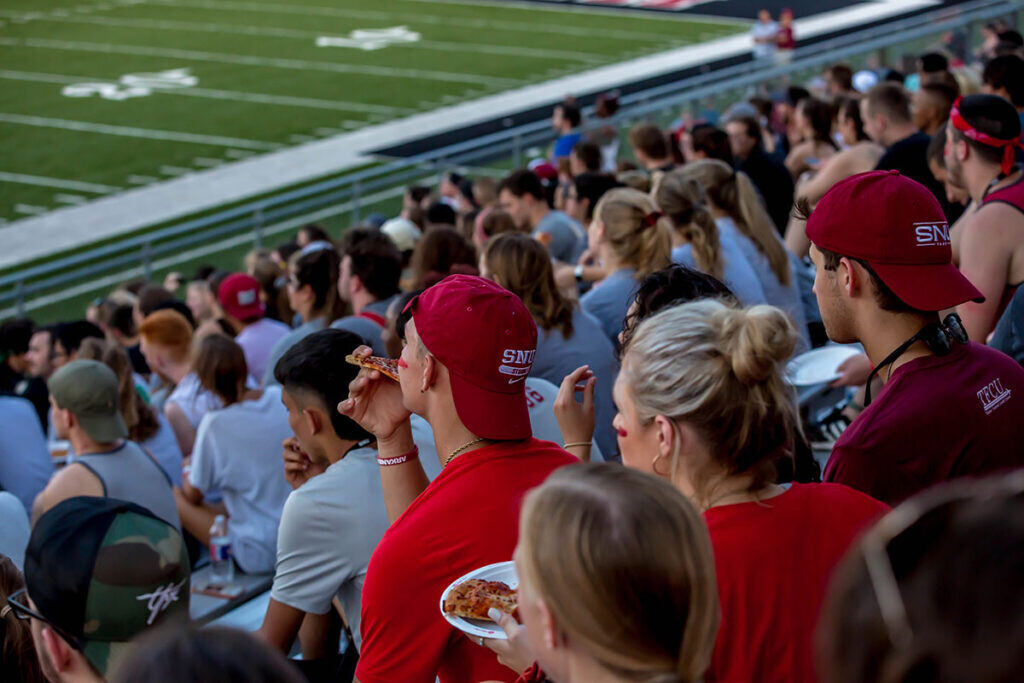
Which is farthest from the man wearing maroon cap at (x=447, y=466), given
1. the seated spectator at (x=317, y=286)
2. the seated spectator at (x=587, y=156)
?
the seated spectator at (x=587, y=156)

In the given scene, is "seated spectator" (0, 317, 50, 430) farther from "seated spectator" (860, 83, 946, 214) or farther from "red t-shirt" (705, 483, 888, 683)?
"red t-shirt" (705, 483, 888, 683)

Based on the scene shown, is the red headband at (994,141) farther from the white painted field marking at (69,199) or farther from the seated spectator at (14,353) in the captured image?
the white painted field marking at (69,199)

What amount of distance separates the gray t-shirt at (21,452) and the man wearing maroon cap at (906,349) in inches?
183

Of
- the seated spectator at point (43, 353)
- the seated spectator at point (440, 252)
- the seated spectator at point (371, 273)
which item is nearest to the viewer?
the seated spectator at point (371, 273)

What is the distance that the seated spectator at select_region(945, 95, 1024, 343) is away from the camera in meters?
4.26

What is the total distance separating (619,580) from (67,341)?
21.7ft

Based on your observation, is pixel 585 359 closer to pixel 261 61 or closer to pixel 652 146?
pixel 652 146

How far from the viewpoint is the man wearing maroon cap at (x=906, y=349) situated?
283cm

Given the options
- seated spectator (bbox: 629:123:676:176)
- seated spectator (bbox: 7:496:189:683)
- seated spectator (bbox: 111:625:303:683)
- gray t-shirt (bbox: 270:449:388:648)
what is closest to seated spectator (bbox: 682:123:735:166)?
seated spectator (bbox: 629:123:676:176)

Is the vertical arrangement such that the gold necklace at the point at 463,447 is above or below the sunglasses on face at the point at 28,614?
above

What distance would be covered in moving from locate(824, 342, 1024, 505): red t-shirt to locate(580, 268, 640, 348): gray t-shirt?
262 centimetres

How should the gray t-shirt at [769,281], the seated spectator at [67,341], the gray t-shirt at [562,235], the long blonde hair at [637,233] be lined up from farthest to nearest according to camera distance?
1. the gray t-shirt at [562,235]
2. the seated spectator at [67,341]
3. the gray t-shirt at [769,281]
4. the long blonde hair at [637,233]

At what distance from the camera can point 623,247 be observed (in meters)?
5.51


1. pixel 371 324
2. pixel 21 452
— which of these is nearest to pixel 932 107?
pixel 371 324
